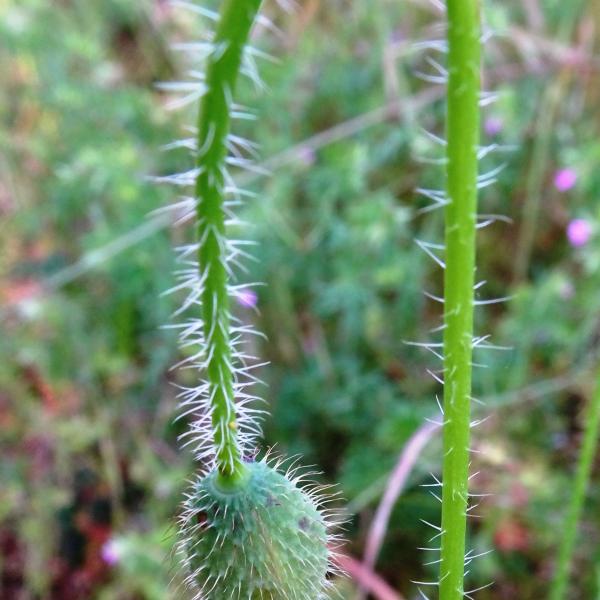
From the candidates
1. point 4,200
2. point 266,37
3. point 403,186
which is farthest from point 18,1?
point 403,186

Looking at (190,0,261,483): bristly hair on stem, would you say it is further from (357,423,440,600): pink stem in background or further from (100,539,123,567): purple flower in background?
(100,539,123,567): purple flower in background

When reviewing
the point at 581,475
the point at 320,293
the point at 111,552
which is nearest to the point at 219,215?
the point at 581,475

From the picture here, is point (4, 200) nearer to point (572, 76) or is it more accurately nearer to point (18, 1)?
point (18, 1)

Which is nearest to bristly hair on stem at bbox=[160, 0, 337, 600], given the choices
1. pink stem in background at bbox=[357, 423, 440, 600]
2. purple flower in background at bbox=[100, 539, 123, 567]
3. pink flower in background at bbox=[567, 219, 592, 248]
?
pink stem in background at bbox=[357, 423, 440, 600]

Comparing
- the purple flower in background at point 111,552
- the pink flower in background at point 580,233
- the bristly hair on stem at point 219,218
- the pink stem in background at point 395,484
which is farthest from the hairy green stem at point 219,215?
the pink flower in background at point 580,233

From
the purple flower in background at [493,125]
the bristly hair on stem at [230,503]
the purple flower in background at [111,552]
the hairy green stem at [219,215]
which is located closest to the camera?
the hairy green stem at [219,215]

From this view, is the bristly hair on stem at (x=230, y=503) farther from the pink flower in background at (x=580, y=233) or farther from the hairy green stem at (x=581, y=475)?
→ the pink flower in background at (x=580, y=233)
